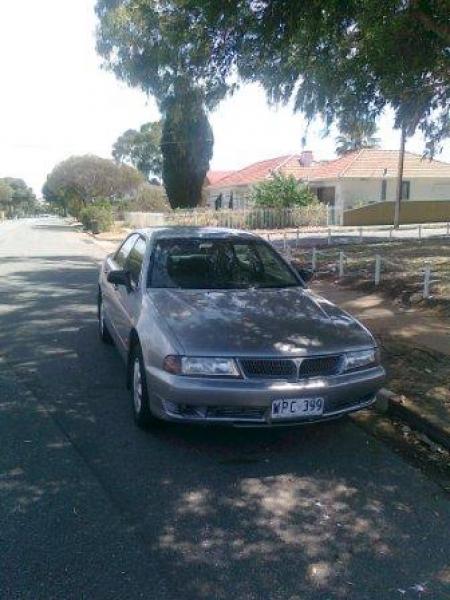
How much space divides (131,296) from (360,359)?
214 cm

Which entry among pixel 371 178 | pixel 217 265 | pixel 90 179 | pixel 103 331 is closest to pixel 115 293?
pixel 217 265

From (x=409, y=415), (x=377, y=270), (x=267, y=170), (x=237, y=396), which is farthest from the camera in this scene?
(x=267, y=170)

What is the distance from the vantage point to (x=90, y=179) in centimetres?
6172

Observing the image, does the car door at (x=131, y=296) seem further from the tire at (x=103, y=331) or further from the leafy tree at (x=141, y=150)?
the leafy tree at (x=141, y=150)

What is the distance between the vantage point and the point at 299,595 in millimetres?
2826

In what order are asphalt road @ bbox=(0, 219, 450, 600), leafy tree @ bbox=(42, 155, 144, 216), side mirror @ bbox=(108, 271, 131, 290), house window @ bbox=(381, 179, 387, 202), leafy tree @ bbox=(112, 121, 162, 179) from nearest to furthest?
asphalt road @ bbox=(0, 219, 450, 600) → side mirror @ bbox=(108, 271, 131, 290) → house window @ bbox=(381, 179, 387, 202) → leafy tree @ bbox=(42, 155, 144, 216) → leafy tree @ bbox=(112, 121, 162, 179)

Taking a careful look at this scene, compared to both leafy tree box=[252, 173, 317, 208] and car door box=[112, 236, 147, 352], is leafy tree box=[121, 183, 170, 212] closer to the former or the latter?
leafy tree box=[252, 173, 317, 208]

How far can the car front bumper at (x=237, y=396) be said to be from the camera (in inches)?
161

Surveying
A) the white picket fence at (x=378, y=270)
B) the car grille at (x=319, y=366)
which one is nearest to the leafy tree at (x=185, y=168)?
the white picket fence at (x=378, y=270)

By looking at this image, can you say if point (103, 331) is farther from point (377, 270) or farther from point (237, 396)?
point (377, 270)

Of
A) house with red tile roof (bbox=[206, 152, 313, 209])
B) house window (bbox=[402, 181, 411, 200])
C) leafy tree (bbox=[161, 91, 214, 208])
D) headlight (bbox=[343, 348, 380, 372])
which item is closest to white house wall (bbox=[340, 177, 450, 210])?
house window (bbox=[402, 181, 411, 200])

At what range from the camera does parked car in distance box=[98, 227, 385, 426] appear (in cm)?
414

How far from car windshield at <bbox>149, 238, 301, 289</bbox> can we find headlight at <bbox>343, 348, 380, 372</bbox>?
132cm

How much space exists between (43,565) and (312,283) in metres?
10.5
